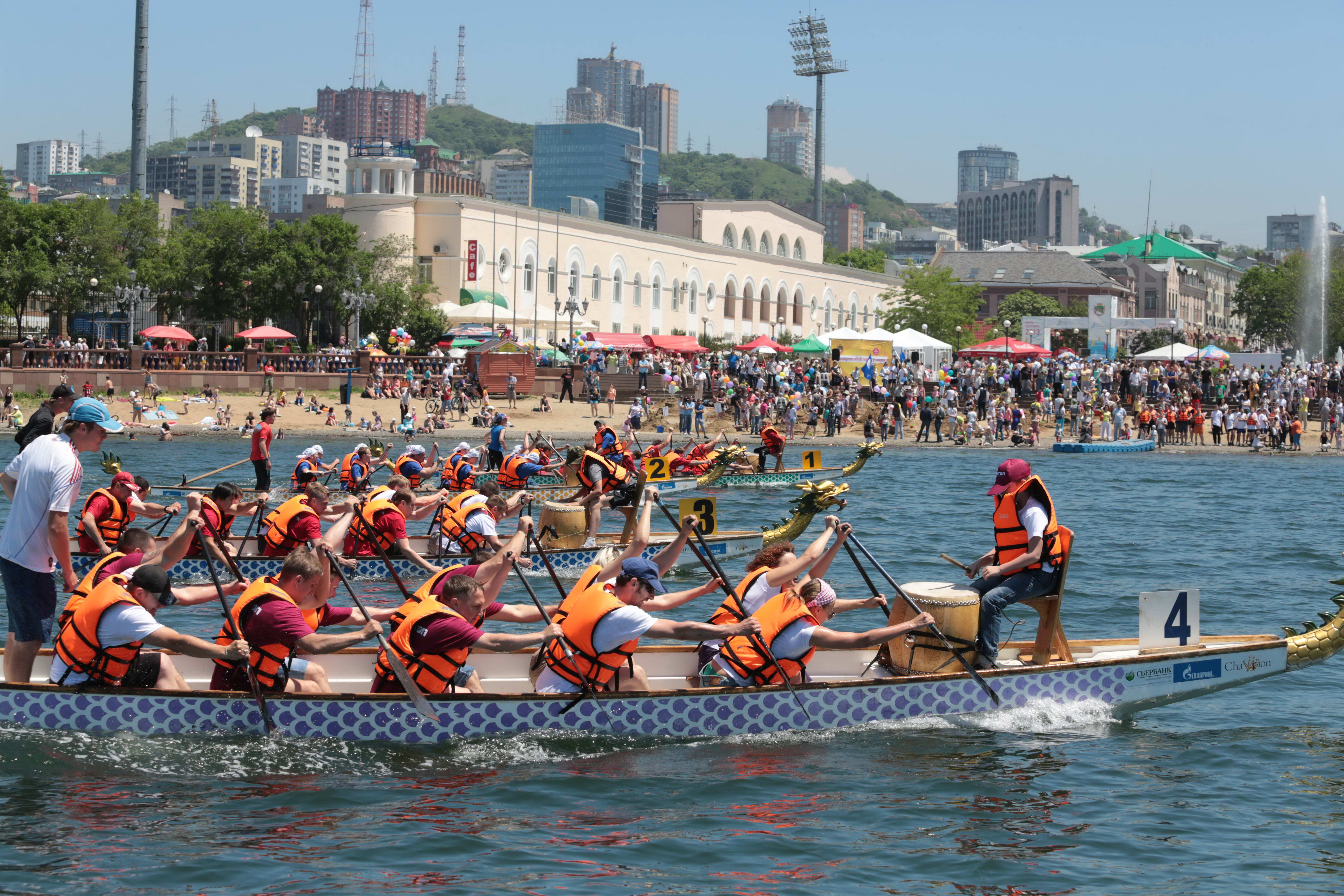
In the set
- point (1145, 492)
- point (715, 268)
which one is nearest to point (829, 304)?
point (715, 268)

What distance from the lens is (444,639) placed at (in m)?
10.1

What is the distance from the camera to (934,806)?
9.91 meters

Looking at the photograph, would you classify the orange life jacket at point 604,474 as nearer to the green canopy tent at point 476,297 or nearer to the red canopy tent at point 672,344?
the red canopy tent at point 672,344

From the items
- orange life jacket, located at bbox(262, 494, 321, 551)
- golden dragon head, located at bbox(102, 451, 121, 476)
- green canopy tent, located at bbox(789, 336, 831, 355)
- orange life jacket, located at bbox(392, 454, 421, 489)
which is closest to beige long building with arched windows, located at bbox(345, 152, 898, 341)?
green canopy tent, located at bbox(789, 336, 831, 355)

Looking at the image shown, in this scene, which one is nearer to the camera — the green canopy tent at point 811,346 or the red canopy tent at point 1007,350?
the green canopy tent at point 811,346

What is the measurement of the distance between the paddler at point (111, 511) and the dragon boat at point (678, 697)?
4.03 m

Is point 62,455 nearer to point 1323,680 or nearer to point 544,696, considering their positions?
point 544,696

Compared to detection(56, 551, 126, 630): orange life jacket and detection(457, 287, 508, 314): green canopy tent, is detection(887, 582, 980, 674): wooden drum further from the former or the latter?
detection(457, 287, 508, 314): green canopy tent

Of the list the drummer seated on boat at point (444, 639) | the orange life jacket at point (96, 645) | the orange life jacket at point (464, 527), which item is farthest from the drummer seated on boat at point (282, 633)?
the orange life jacket at point (464, 527)

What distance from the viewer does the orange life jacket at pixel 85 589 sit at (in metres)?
9.70

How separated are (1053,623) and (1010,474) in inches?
53.7

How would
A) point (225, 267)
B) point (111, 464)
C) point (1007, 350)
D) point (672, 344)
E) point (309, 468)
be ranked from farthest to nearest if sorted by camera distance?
point (672, 344) → point (225, 267) → point (1007, 350) → point (309, 468) → point (111, 464)

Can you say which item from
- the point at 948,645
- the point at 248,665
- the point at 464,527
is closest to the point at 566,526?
the point at 464,527

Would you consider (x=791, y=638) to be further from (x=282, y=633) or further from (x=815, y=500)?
(x=282, y=633)
